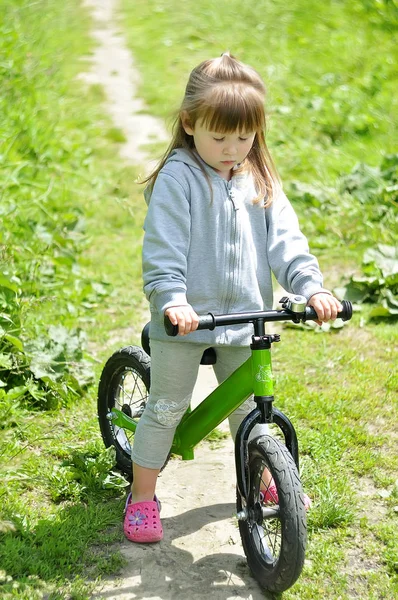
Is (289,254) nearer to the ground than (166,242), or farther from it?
nearer to the ground

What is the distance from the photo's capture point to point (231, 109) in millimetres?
2689

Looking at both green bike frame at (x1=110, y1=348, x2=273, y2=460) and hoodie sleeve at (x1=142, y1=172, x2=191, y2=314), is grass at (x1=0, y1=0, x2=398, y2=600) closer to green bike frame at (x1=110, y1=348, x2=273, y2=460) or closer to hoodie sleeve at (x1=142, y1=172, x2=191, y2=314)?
green bike frame at (x1=110, y1=348, x2=273, y2=460)

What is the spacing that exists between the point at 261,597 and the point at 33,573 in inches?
29.3

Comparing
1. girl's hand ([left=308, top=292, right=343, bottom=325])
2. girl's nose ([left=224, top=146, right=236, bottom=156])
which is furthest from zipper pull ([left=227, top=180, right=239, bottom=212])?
girl's hand ([left=308, top=292, right=343, bottom=325])

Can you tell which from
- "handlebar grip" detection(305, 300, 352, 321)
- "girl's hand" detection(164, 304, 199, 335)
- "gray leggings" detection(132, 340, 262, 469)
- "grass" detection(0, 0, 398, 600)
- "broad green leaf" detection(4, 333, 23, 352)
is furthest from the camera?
"broad green leaf" detection(4, 333, 23, 352)

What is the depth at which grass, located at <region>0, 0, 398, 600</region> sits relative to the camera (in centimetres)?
302

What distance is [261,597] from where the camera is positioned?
9.19 feet

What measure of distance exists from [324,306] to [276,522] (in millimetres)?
800

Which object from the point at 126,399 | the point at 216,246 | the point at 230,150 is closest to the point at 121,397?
the point at 126,399

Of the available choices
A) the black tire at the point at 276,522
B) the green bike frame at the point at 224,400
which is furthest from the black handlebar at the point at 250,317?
the black tire at the point at 276,522

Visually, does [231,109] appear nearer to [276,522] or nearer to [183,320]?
[183,320]

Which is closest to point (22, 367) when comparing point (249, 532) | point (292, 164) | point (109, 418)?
point (109, 418)

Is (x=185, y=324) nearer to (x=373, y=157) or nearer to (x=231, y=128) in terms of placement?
(x=231, y=128)

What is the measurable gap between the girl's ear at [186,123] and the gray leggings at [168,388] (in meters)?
0.69
